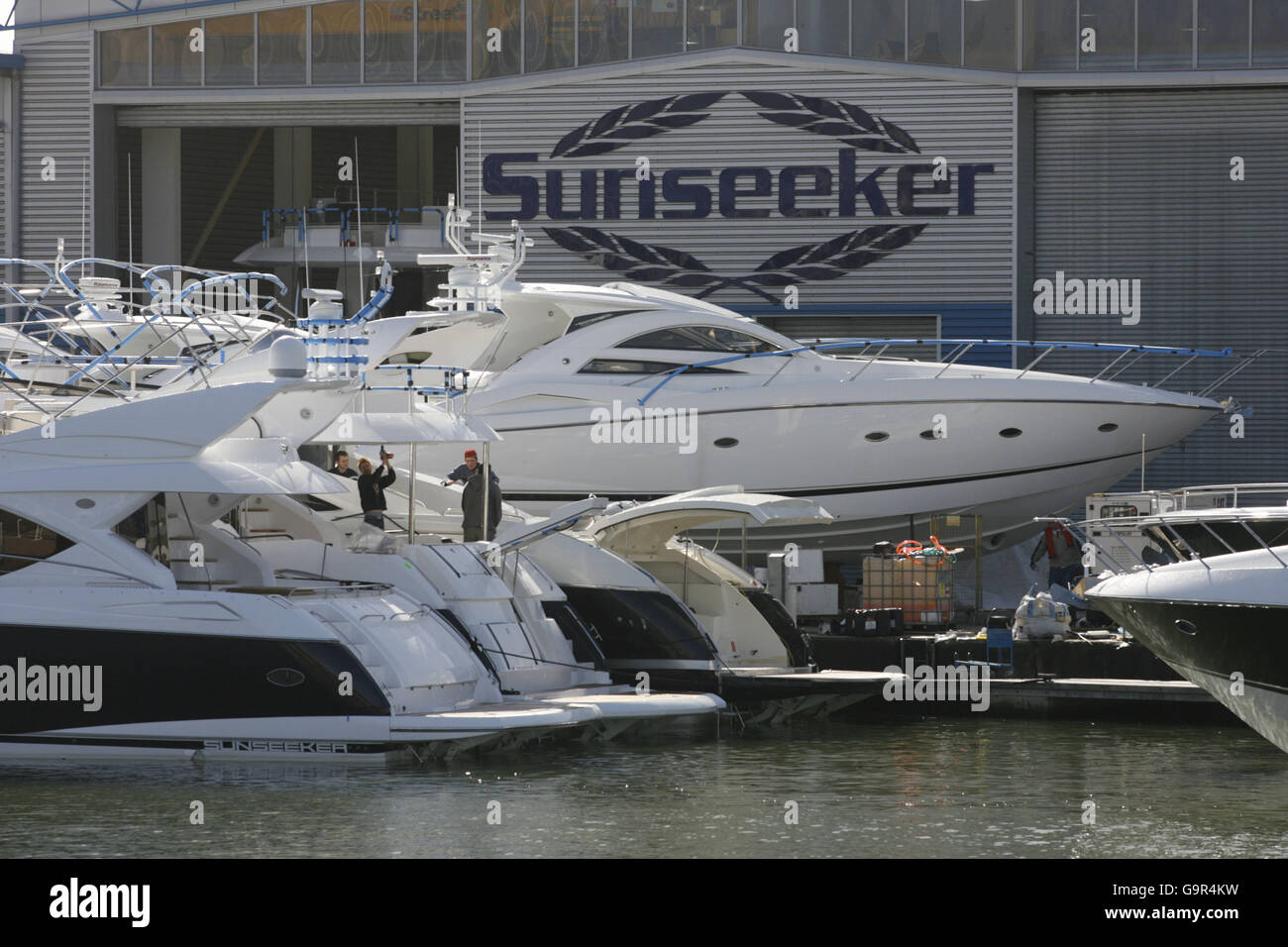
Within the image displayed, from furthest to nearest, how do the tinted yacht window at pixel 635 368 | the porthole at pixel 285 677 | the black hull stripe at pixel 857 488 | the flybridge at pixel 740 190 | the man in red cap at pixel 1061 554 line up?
the flybridge at pixel 740 190, the tinted yacht window at pixel 635 368, the black hull stripe at pixel 857 488, the man in red cap at pixel 1061 554, the porthole at pixel 285 677

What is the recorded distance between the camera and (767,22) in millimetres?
27359

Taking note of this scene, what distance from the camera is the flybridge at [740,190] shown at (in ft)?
89.4

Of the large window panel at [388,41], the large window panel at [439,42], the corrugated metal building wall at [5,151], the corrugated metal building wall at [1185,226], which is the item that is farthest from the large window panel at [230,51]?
the corrugated metal building wall at [1185,226]

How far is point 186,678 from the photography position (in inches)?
554

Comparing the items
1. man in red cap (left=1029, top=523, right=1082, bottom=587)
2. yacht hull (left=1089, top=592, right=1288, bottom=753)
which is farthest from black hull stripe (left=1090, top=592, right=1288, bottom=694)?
man in red cap (left=1029, top=523, right=1082, bottom=587)

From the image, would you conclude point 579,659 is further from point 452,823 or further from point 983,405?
point 983,405

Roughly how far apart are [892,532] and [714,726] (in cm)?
635

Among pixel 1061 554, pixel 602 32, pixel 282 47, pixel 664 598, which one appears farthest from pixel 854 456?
pixel 282 47

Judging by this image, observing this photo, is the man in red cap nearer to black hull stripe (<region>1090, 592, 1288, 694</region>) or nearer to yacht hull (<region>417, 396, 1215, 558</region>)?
yacht hull (<region>417, 396, 1215, 558</region>)

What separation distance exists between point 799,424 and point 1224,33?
9872mm

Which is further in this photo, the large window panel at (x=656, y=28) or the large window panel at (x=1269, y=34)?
the large window panel at (x=656, y=28)

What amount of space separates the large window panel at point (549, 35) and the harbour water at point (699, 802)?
14362 millimetres

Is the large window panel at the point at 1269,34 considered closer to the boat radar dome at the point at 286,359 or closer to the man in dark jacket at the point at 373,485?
the man in dark jacket at the point at 373,485

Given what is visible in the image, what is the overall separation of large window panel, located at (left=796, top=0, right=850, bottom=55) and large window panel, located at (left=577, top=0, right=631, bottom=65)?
2.60 m
